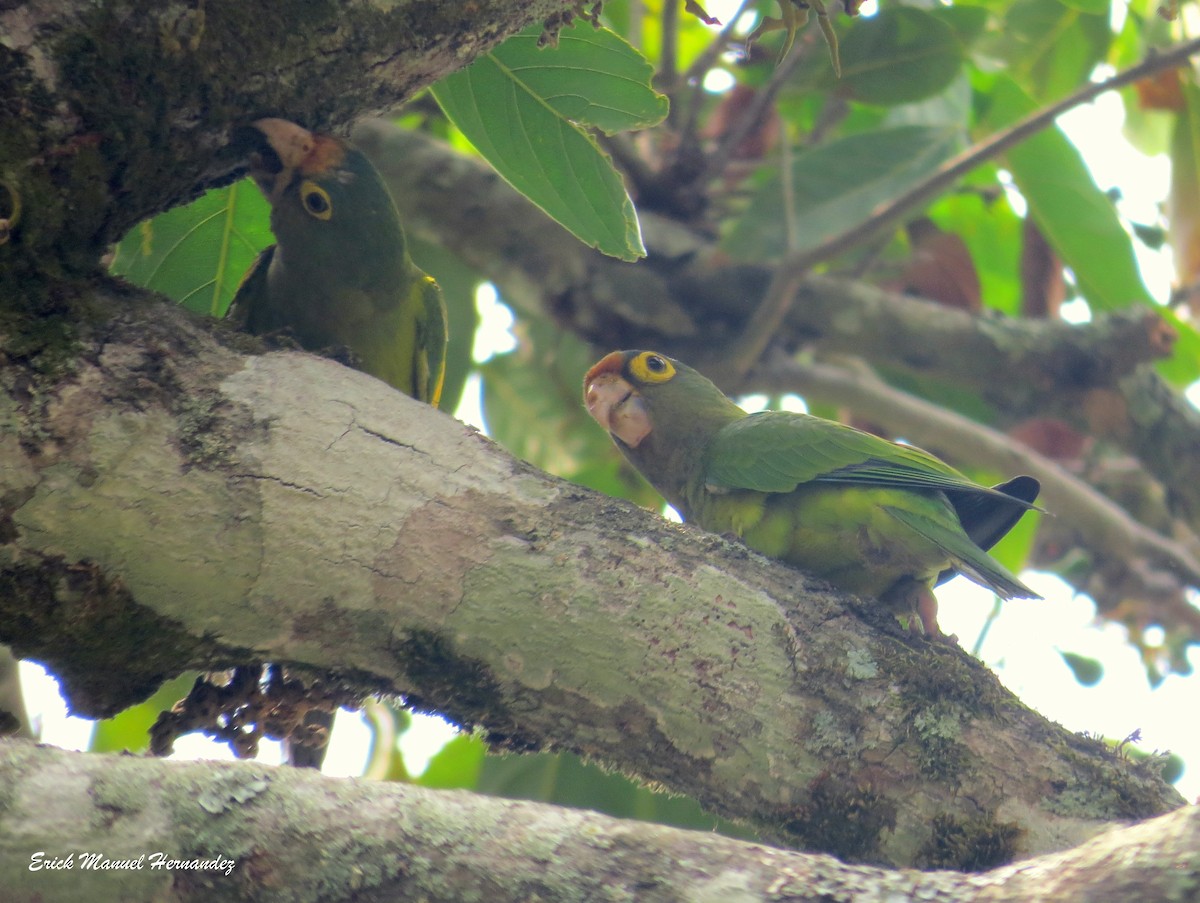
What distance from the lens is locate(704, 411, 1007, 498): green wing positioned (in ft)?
10.8

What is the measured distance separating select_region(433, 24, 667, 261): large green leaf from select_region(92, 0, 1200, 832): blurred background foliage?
1.37 metres

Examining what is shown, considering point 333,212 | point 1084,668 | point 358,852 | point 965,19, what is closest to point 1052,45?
point 965,19

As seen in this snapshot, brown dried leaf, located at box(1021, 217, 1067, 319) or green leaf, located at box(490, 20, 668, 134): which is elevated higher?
brown dried leaf, located at box(1021, 217, 1067, 319)

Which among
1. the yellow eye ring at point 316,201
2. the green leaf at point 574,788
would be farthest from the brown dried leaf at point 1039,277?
the yellow eye ring at point 316,201

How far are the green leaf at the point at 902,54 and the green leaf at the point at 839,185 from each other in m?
0.23

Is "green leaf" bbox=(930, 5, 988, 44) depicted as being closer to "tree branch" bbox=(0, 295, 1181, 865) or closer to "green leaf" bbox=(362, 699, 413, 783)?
"tree branch" bbox=(0, 295, 1181, 865)

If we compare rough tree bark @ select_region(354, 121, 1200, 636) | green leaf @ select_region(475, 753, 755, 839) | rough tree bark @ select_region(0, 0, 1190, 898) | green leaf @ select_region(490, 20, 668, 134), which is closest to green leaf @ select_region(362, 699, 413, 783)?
green leaf @ select_region(475, 753, 755, 839)

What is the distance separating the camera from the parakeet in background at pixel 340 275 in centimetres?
305

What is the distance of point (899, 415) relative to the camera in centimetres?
514

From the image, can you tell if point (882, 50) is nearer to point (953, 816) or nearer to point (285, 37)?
point (285, 37)

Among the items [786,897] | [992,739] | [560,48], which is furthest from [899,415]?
[786,897]

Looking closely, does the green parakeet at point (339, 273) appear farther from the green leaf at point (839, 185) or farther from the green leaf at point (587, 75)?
the green leaf at point (839, 185)

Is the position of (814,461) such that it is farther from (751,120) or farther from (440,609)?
(751,120)

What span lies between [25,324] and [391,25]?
2.89 ft
